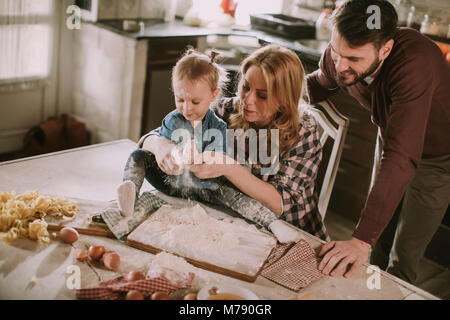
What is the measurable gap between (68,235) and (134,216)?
0.20 metres

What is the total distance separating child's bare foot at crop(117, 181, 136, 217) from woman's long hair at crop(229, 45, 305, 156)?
54cm

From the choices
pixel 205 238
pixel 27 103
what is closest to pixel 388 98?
pixel 205 238

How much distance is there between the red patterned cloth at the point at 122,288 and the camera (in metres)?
1.08

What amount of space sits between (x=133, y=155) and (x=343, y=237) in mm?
1947

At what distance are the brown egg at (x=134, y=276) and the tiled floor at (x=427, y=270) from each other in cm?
206

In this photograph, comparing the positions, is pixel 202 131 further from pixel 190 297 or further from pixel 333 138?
pixel 190 297

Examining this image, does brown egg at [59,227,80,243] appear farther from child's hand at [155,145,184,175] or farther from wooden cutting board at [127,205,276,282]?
child's hand at [155,145,184,175]

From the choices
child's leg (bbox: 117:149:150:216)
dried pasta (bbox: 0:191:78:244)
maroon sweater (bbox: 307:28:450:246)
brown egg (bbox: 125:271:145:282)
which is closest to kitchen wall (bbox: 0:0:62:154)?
child's leg (bbox: 117:149:150:216)

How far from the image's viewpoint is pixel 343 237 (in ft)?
10.4

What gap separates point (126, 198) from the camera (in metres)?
1.41

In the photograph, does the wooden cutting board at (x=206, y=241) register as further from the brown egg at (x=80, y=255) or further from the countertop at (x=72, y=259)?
the brown egg at (x=80, y=255)

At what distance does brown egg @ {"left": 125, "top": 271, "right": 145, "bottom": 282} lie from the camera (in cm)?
115
